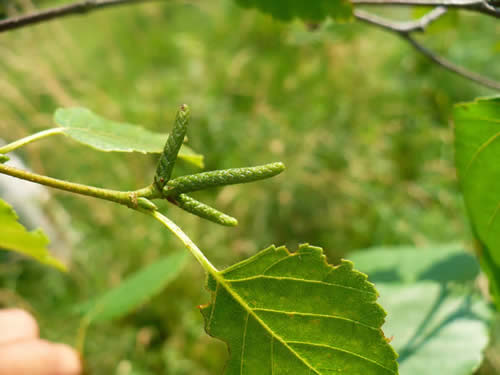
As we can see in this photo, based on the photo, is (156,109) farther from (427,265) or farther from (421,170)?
(427,265)

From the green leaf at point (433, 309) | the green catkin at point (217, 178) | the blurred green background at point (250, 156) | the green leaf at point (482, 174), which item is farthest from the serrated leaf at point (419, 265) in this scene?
the blurred green background at point (250, 156)

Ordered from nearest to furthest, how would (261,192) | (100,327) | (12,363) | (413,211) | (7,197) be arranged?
(12,363) < (7,197) < (100,327) < (413,211) < (261,192)

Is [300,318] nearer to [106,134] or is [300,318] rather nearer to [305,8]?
[106,134]

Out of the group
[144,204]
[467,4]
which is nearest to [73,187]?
[144,204]

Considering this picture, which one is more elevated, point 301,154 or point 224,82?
point 224,82

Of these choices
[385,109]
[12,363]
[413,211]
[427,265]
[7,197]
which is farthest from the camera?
[385,109]

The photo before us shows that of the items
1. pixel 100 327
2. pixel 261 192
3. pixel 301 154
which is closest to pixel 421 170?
pixel 301 154
